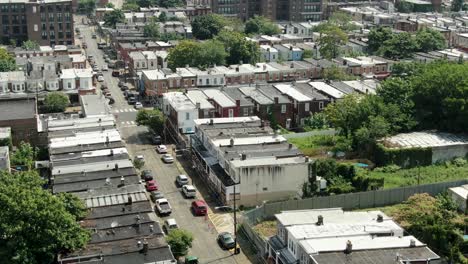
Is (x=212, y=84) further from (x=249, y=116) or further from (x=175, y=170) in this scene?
(x=175, y=170)

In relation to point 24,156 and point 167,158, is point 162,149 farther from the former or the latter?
point 24,156

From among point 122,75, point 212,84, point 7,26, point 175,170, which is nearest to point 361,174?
point 175,170

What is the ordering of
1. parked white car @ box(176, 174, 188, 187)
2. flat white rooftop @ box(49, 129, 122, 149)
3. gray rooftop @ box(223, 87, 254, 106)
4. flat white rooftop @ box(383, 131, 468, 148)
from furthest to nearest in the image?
gray rooftop @ box(223, 87, 254, 106) → flat white rooftop @ box(383, 131, 468, 148) → flat white rooftop @ box(49, 129, 122, 149) → parked white car @ box(176, 174, 188, 187)

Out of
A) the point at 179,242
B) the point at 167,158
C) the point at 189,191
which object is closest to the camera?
the point at 179,242

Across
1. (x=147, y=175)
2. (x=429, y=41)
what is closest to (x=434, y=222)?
(x=147, y=175)

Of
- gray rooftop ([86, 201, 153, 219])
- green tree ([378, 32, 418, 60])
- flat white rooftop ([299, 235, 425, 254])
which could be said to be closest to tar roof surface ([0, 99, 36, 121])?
gray rooftop ([86, 201, 153, 219])

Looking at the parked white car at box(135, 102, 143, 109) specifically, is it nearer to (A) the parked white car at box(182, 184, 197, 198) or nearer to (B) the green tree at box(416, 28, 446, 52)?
(A) the parked white car at box(182, 184, 197, 198)

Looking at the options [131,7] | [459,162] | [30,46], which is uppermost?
[131,7]
